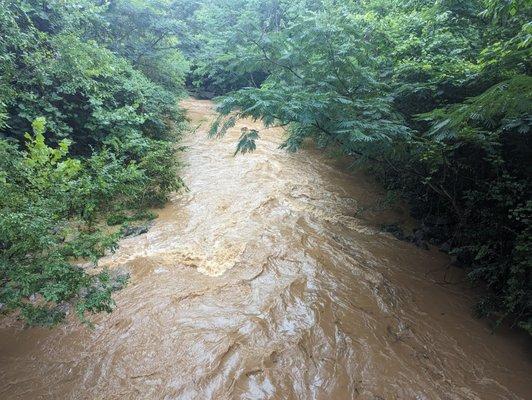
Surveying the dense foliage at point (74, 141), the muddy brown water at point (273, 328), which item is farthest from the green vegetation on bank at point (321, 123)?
the muddy brown water at point (273, 328)

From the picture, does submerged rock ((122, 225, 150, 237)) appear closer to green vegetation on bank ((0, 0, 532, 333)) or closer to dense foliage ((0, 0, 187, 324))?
dense foliage ((0, 0, 187, 324))

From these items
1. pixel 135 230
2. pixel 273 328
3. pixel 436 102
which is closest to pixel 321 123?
pixel 436 102

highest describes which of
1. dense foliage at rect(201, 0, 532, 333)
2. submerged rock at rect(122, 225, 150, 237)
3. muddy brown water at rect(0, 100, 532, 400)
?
dense foliage at rect(201, 0, 532, 333)

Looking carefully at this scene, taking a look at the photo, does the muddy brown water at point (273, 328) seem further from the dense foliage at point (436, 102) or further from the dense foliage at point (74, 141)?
the dense foliage at point (436, 102)

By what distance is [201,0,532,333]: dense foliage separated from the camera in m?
4.54

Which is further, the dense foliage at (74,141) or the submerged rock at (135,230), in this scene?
the submerged rock at (135,230)

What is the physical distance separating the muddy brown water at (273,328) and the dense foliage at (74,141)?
0.60 m

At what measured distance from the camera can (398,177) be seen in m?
8.09

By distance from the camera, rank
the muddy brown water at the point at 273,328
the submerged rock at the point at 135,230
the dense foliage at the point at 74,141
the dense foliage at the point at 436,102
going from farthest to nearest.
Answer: the submerged rock at the point at 135,230, the dense foliage at the point at 436,102, the muddy brown water at the point at 273,328, the dense foliage at the point at 74,141

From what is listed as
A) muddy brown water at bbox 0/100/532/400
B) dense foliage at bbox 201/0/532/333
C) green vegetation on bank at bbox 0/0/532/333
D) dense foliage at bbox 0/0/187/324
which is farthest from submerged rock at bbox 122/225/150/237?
dense foliage at bbox 201/0/532/333

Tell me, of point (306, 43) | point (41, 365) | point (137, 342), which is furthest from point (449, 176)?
point (41, 365)

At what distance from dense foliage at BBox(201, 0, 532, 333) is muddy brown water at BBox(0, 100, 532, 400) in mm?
930

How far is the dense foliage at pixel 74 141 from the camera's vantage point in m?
3.21

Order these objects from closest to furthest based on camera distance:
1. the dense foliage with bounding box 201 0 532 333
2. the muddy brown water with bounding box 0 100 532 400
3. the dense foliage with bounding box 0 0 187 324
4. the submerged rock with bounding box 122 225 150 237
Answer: the dense foliage with bounding box 0 0 187 324
the muddy brown water with bounding box 0 100 532 400
the dense foliage with bounding box 201 0 532 333
the submerged rock with bounding box 122 225 150 237
